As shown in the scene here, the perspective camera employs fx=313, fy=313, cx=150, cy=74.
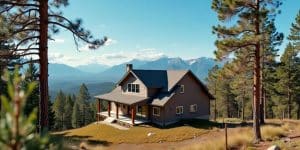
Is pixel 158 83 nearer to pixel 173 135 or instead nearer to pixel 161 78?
pixel 161 78

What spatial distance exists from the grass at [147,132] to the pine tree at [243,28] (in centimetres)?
904

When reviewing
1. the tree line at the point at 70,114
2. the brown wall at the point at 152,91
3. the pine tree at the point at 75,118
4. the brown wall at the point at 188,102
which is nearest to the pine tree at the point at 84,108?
the tree line at the point at 70,114

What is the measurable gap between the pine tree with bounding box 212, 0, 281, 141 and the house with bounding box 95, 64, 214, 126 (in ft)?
45.1

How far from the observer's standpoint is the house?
112 ft

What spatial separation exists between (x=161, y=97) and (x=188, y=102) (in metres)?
3.61

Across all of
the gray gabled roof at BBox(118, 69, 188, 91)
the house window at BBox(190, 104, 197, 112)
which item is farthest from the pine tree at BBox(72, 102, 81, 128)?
the house window at BBox(190, 104, 197, 112)

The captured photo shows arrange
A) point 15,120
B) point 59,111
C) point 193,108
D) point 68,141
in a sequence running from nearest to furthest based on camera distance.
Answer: point 15,120 < point 68,141 < point 193,108 < point 59,111

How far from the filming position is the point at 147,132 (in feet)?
98.0

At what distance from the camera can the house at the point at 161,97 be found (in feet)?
112

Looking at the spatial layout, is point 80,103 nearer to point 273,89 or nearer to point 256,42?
point 273,89

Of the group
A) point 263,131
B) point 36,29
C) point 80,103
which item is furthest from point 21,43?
A: point 80,103

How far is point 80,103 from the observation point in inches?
3280

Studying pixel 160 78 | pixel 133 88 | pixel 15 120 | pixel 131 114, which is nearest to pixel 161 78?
pixel 160 78

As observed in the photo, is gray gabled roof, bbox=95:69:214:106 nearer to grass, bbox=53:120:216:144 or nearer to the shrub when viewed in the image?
grass, bbox=53:120:216:144
